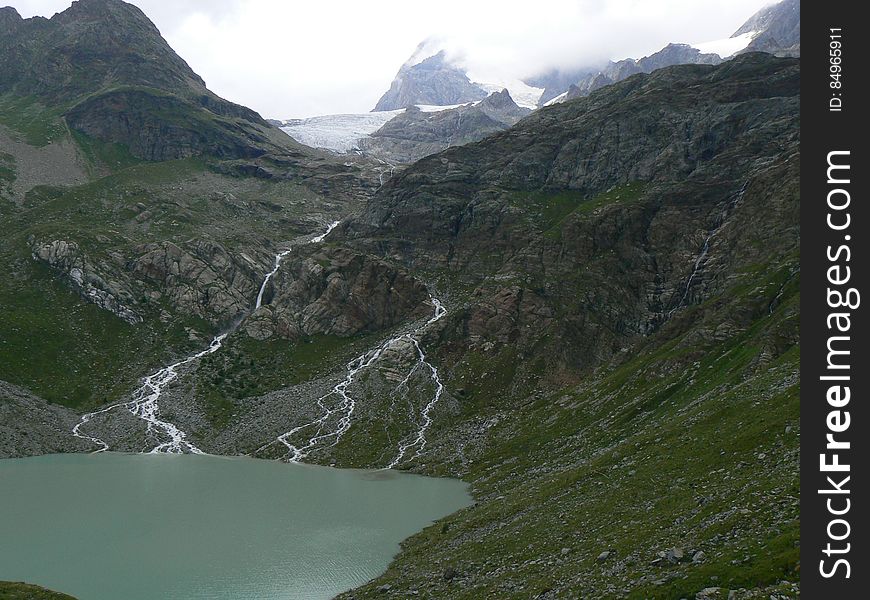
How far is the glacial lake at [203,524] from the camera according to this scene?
49.4 m

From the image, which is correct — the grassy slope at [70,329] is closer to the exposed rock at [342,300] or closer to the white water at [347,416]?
the exposed rock at [342,300]

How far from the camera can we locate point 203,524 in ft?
214

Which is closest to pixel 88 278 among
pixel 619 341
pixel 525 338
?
pixel 525 338

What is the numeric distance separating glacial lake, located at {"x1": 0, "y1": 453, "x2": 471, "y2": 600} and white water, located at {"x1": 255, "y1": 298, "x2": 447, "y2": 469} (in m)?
7.00

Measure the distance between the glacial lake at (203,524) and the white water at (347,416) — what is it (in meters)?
7.00

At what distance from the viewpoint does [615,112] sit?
7028 inches

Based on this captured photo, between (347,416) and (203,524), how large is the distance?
4635cm

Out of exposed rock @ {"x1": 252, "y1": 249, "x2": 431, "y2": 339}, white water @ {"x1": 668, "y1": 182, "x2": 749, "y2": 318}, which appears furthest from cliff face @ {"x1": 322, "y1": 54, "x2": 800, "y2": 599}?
exposed rock @ {"x1": 252, "y1": 249, "x2": 431, "y2": 339}

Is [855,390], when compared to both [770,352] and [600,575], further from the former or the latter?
[770,352]

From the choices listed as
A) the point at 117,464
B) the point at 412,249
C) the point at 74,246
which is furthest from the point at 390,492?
the point at 74,246

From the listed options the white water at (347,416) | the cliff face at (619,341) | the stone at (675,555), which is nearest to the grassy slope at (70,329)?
the white water at (347,416)

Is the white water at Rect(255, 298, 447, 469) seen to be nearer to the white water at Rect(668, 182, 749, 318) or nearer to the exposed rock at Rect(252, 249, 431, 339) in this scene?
the exposed rock at Rect(252, 249, 431, 339)

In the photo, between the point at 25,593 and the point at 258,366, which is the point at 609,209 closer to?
the point at 258,366

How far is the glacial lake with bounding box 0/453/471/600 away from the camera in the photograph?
49.4 m
